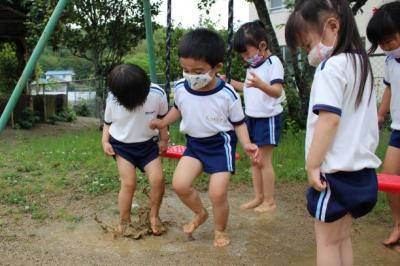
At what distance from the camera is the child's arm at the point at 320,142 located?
216 cm

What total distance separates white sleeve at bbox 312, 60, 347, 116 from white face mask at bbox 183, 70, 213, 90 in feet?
3.57

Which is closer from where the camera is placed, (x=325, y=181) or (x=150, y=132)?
(x=325, y=181)

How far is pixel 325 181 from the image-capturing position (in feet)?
7.47

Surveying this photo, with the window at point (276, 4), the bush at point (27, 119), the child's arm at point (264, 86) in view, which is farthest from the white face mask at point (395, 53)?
the window at point (276, 4)

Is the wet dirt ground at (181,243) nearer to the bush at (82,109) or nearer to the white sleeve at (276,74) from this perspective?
the white sleeve at (276,74)

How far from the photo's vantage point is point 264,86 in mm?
3453

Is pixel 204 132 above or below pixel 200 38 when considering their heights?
below

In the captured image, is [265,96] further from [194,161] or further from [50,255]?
[50,255]

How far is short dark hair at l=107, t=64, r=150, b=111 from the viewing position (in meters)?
3.37

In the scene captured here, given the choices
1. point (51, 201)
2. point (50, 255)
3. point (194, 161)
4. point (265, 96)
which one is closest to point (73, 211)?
point (51, 201)

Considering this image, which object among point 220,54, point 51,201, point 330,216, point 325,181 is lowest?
point 51,201

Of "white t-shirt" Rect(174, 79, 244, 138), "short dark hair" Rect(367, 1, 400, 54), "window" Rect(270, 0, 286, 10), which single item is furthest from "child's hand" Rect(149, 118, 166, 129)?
"window" Rect(270, 0, 286, 10)

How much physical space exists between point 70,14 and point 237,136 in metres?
7.97

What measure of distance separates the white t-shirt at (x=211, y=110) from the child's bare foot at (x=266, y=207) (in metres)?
1.12
